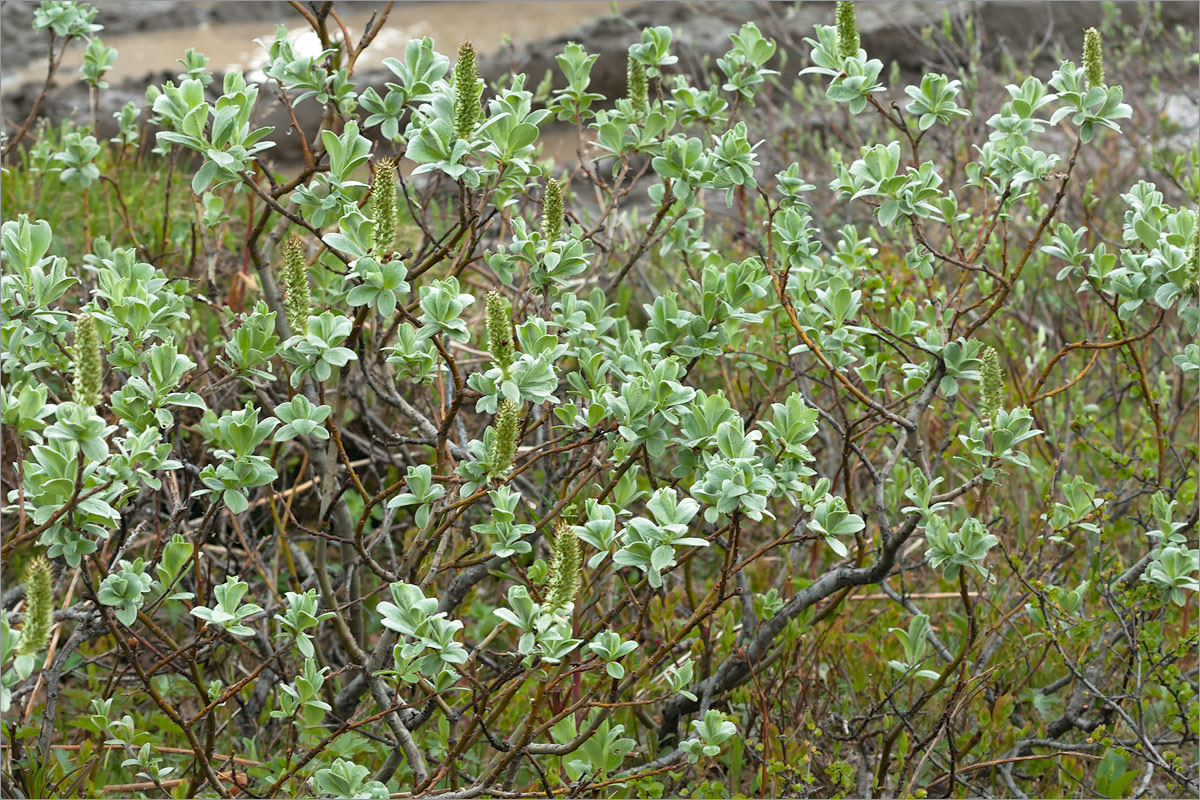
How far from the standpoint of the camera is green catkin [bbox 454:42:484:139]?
6.31ft

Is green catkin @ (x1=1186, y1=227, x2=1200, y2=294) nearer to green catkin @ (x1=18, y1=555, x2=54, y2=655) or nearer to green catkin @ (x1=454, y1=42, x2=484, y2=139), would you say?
green catkin @ (x1=454, y1=42, x2=484, y2=139)

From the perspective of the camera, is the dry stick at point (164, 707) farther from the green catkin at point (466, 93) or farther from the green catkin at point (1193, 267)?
the green catkin at point (1193, 267)

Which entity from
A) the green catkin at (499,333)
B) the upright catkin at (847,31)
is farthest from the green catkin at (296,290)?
the upright catkin at (847,31)

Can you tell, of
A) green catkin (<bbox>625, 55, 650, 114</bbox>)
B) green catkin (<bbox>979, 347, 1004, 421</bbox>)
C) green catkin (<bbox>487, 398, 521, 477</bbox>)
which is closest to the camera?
green catkin (<bbox>487, 398, 521, 477</bbox>)

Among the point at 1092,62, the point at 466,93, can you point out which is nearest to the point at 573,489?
the point at 466,93

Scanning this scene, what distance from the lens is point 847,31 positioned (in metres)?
2.29

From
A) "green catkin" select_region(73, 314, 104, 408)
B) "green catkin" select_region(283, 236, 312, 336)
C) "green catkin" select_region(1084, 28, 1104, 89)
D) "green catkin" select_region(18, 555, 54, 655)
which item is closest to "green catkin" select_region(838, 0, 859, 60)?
"green catkin" select_region(1084, 28, 1104, 89)

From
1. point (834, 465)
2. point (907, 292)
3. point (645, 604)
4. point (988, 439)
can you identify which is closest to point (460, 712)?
point (645, 604)

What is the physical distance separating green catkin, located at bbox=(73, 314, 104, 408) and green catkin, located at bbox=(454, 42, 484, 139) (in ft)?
2.24

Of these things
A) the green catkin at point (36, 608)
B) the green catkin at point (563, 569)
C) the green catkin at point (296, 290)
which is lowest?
the green catkin at point (563, 569)

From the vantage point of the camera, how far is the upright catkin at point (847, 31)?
2.25 metres

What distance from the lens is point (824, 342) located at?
2373mm

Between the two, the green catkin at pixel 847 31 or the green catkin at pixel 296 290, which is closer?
the green catkin at pixel 296 290

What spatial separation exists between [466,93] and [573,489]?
1.02 metres
